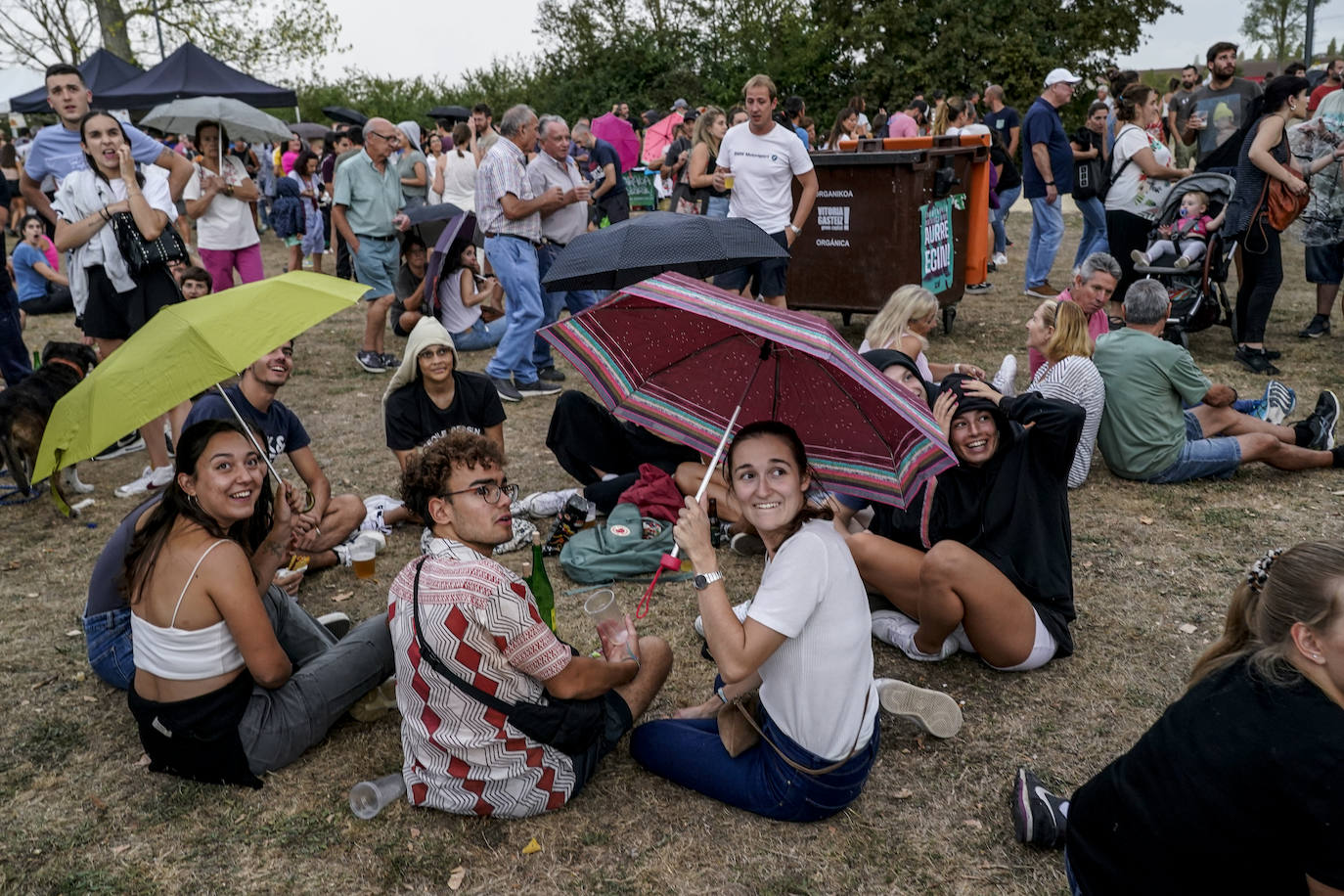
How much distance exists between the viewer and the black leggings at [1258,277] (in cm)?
761

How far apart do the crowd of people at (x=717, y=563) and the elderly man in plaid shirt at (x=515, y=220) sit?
0.02 metres

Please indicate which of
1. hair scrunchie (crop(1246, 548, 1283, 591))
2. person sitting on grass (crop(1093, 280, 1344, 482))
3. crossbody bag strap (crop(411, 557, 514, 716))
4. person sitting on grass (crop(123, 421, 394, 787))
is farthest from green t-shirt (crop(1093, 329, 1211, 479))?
person sitting on grass (crop(123, 421, 394, 787))

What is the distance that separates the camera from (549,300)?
26.4 feet

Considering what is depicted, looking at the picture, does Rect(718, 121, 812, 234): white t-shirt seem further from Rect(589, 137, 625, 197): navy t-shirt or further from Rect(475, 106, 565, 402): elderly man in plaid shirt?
Rect(589, 137, 625, 197): navy t-shirt

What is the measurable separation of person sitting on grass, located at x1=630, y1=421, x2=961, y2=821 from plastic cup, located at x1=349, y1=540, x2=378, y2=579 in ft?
7.31

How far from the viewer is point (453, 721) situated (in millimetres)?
2928

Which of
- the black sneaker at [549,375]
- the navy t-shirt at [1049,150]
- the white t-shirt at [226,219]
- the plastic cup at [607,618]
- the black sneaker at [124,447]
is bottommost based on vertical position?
the black sneaker at [124,447]

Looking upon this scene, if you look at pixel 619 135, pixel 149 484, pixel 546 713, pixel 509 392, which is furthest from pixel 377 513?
pixel 619 135

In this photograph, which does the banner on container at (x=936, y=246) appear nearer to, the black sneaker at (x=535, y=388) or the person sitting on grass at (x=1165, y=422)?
the person sitting on grass at (x=1165, y=422)

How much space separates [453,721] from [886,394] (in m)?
1.53

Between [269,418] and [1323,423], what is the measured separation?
579 cm

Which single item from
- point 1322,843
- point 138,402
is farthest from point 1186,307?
point 138,402

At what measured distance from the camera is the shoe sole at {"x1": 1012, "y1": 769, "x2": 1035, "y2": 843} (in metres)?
2.93

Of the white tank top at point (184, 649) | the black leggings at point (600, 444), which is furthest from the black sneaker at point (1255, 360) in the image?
the white tank top at point (184, 649)
